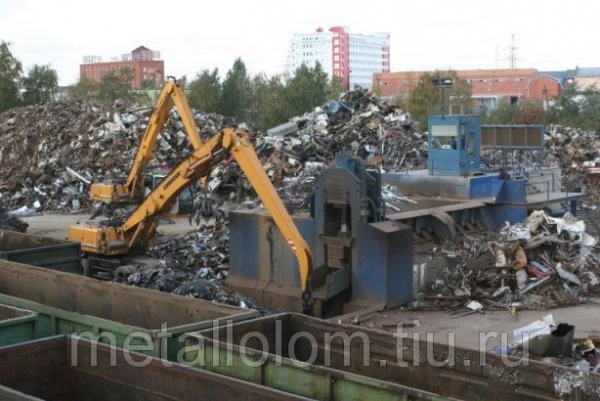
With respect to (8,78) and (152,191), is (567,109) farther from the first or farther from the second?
(152,191)

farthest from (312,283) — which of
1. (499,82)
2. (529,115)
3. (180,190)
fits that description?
(499,82)

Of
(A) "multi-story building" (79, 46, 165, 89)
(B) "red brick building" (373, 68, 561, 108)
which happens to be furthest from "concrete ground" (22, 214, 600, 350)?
(A) "multi-story building" (79, 46, 165, 89)

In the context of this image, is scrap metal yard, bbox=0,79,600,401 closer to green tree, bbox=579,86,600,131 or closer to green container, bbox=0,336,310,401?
green container, bbox=0,336,310,401

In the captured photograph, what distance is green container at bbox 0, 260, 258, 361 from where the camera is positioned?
6590 millimetres

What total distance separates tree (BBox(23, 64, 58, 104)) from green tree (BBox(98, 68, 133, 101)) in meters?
5.16

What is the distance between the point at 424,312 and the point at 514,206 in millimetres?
4520

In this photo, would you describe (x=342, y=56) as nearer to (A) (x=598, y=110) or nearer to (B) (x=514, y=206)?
(A) (x=598, y=110)

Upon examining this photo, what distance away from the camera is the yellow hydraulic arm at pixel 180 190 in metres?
10.9

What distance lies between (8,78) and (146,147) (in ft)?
98.9

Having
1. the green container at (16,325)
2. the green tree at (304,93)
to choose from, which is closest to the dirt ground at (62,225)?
the green container at (16,325)

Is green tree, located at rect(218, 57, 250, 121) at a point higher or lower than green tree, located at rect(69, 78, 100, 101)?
lower

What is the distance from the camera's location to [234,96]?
45.2m

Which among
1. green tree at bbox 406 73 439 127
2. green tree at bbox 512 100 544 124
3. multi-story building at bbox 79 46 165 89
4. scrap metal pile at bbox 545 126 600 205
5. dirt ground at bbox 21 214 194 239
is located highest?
multi-story building at bbox 79 46 165 89

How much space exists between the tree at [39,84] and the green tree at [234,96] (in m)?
9.70
